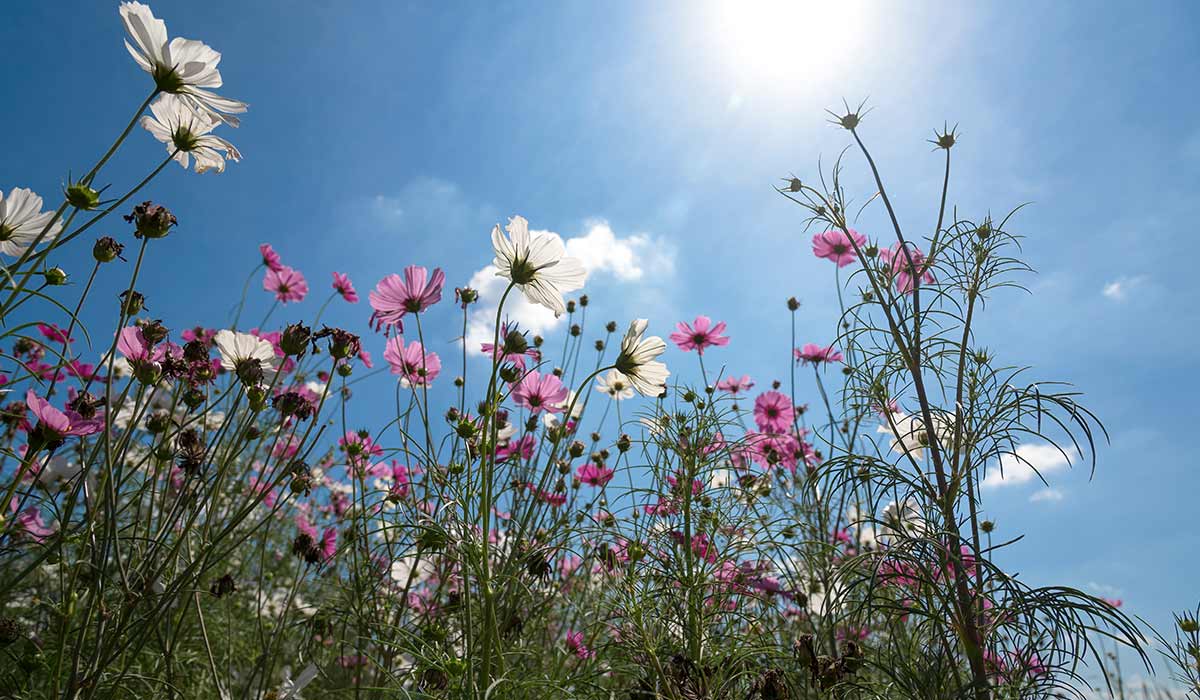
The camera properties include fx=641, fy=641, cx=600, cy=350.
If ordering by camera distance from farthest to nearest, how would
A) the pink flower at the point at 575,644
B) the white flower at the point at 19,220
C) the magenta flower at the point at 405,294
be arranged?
1. the pink flower at the point at 575,644
2. the magenta flower at the point at 405,294
3. the white flower at the point at 19,220

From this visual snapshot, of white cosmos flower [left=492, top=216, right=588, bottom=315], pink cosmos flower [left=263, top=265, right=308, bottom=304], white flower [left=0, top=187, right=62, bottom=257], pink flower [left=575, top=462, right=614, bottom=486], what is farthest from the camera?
pink cosmos flower [left=263, top=265, right=308, bottom=304]

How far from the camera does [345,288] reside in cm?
224

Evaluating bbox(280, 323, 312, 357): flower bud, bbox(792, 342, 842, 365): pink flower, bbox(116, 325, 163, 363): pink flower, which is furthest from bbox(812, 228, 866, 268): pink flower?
bbox(116, 325, 163, 363): pink flower

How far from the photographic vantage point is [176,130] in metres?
0.90

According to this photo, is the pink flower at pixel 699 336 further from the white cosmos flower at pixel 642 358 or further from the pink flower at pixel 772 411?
the white cosmos flower at pixel 642 358

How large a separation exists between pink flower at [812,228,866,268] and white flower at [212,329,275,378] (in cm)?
159

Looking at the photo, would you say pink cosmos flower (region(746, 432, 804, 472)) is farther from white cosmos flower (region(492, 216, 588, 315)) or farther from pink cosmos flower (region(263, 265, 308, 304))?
pink cosmos flower (region(263, 265, 308, 304))

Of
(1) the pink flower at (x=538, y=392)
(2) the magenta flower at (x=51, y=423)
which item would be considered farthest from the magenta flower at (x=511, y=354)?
(2) the magenta flower at (x=51, y=423)

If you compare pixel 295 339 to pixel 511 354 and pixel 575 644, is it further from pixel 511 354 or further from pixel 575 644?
pixel 575 644

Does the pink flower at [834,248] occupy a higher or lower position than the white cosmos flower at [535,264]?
higher

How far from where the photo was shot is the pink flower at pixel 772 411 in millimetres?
2359

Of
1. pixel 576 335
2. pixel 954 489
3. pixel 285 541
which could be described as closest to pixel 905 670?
pixel 954 489

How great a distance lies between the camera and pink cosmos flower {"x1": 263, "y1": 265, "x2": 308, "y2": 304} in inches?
88.7

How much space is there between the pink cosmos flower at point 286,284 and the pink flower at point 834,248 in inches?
71.7
